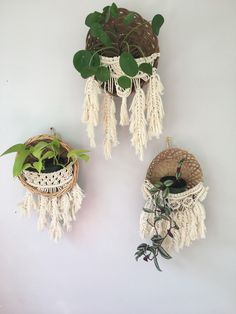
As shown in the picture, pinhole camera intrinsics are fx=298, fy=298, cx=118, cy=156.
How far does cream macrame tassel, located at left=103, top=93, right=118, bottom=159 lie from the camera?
1.12 m

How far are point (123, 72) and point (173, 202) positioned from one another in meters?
0.51

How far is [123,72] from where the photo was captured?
103 cm

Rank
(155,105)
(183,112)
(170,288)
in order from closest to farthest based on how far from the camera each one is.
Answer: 1. (155,105)
2. (183,112)
3. (170,288)

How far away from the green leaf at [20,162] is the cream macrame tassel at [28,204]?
12cm

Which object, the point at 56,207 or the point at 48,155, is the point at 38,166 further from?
the point at 56,207

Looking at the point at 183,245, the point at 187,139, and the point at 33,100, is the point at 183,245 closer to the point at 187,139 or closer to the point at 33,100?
the point at 187,139

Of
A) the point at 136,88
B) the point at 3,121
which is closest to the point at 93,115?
the point at 136,88

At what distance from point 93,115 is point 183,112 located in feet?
1.20

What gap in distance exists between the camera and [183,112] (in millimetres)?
1185

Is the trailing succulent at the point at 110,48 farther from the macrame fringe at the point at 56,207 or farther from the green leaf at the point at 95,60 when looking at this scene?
the macrame fringe at the point at 56,207

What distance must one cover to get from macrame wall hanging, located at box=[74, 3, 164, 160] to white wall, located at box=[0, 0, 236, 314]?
0.36 ft

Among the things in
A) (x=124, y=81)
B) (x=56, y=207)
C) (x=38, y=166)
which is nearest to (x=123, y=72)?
(x=124, y=81)

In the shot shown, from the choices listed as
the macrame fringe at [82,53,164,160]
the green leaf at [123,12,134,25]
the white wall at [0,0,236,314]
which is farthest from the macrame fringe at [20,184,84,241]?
the green leaf at [123,12,134,25]

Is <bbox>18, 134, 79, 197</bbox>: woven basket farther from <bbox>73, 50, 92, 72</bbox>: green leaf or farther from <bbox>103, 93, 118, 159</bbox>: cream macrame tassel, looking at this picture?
<bbox>73, 50, 92, 72</bbox>: green leaf
